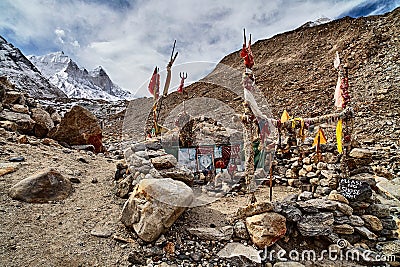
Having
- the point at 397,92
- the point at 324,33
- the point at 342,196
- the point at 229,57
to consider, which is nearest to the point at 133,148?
the point at 342,196

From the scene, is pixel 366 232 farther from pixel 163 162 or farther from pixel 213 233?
pixel 163 162

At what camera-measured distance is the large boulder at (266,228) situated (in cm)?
350

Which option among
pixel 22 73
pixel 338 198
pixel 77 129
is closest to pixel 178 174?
pixel 338 198

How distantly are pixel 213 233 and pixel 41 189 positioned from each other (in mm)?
3140

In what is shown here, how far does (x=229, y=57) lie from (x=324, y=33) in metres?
16.0

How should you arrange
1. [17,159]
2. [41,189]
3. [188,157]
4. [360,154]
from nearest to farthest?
[41,189] → [17,159] → [360,154] → [188,157]

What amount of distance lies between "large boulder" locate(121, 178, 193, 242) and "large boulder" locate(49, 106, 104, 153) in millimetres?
6294

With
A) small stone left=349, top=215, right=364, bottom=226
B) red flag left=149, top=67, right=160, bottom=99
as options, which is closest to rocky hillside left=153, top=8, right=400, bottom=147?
small stone left=349, top=215, right=364, bottom=226

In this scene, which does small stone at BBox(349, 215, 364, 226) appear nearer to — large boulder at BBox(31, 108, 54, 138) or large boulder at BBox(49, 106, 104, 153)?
large boulder at BBox(49, 106, 104, 153)

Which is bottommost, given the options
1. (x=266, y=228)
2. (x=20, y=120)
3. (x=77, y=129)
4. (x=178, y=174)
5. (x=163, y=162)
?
(x=266, y=228)

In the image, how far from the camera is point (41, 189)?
3.97 metres

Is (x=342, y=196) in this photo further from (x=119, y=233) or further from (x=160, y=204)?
(x=119, y=233)

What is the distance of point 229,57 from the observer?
3916 centimetres

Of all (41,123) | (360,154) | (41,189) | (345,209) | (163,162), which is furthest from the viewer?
(41,123)
